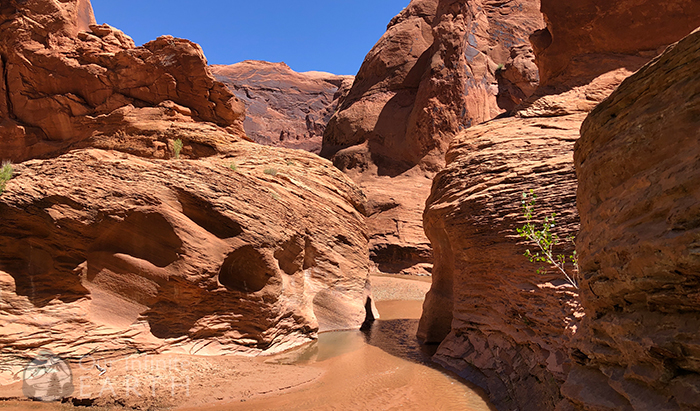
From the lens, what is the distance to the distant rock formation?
3518 mm

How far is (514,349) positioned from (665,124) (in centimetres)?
492

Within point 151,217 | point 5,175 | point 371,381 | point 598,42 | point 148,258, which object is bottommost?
point 371,381

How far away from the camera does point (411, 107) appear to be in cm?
2856

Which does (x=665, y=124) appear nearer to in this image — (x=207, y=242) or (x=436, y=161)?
(x=207, y=242)

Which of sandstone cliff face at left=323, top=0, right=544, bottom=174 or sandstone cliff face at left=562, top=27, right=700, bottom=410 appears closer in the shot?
sandstone cliff face at left=562, top=27, right=700, bottom=410

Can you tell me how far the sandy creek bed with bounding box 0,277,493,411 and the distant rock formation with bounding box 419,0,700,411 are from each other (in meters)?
0.89

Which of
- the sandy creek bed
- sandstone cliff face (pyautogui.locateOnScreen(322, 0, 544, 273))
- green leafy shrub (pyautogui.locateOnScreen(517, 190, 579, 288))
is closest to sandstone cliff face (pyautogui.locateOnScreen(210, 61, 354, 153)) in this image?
sandstone cliff face (pyautogui.locateOnScreen(322, 0, 544, 273))

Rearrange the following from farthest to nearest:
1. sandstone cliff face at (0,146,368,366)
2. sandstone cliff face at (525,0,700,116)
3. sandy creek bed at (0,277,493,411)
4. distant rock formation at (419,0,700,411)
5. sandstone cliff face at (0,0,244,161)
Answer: sandstone cliff face at (0,0,244,161), sandstone cliff face at (525,0,700,116), sandstone cliff face at (0,146,368,366), sandy creek bed at (0,277,493,411), distant rock formation at (419,0,700,411)

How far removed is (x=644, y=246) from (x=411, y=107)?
26568 millimetres

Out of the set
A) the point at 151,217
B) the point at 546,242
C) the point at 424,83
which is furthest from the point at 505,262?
the point at 424,83

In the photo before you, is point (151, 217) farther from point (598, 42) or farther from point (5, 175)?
point (598, 42)

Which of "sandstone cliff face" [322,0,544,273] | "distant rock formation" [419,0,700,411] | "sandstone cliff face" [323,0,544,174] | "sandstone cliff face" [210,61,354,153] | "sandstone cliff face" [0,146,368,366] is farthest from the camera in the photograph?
"sandstone cliff face" [210,61,354,153]

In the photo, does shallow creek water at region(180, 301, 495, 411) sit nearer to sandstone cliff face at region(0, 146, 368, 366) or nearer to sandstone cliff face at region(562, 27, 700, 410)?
sandstone cliff face at region(0, 146, 368, 366)

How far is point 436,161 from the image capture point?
26969mm
